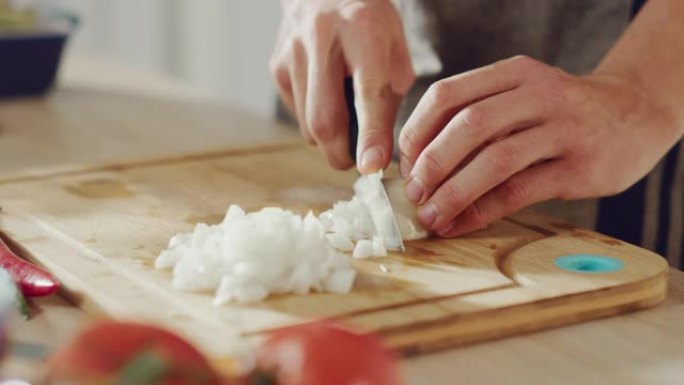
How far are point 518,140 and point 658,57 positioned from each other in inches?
8.3

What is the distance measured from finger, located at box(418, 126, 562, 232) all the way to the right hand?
0.34ft

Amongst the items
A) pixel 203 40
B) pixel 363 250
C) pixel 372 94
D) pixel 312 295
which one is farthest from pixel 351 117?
pixel 203 40

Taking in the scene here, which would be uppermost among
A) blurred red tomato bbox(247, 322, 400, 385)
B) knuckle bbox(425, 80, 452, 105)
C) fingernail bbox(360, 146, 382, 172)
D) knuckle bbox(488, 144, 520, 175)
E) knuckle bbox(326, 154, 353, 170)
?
blurred red tomato bbox(247, 322, 400, 385)

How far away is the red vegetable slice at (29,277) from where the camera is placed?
1068 mm

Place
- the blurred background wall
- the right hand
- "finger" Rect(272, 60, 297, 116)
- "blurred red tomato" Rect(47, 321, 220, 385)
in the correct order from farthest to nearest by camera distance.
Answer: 1. the blurred background wall
2. "finger" Rect(272, 60, 297, 116)
3. the right hand
4. "blurred red tomato" Rect(47, 321, 220, 385)

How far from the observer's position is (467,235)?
1246mm

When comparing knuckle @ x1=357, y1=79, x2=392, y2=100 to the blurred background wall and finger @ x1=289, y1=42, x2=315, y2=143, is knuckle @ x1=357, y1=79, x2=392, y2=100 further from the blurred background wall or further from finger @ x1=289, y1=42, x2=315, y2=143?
the blurred background wall

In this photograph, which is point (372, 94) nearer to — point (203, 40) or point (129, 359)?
point (129, 359)

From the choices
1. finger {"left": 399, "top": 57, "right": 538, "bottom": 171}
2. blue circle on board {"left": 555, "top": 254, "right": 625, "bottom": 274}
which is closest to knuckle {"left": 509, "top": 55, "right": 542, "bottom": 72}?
finger {"left": 399, "top": 57, "right": 538, "bottom": 171}

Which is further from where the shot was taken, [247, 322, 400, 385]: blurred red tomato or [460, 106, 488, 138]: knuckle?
[460, 106, 488, 138]: knuckle

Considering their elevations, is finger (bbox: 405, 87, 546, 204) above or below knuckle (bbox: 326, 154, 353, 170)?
above

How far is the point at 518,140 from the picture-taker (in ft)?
4.05

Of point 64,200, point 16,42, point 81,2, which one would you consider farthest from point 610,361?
point 81,2

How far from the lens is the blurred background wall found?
10.6ft
